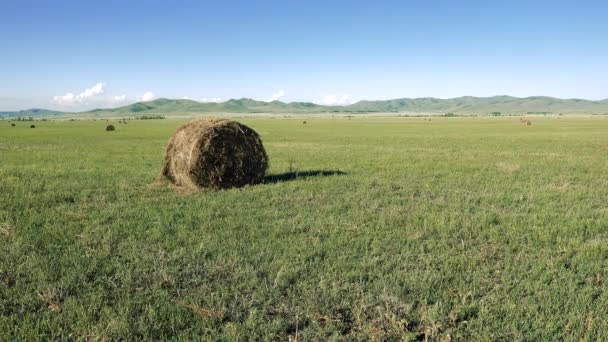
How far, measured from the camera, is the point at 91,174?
1628 cm

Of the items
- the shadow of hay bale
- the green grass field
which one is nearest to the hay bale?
the shadow of hay bale

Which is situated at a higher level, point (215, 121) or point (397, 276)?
point (215, 121)

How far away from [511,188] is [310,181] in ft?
20.0

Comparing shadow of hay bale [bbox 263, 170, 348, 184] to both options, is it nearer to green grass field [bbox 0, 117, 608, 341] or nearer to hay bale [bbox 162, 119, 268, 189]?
hay bale [bbox 162, 119, 268, 189]

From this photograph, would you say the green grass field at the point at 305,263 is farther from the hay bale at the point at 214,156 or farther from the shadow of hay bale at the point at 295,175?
the shadow of hay bale at the point at 295,175

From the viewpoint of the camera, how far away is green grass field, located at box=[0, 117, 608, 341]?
16.5 ft

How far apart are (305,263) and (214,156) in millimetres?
7968

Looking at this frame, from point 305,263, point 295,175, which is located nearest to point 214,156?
point 295,175

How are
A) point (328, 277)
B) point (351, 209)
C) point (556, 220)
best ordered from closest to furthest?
1. point (328, 277)
2. point (556, 220)
3. point (351, 209)

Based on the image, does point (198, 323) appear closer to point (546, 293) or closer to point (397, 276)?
point (397, 276)

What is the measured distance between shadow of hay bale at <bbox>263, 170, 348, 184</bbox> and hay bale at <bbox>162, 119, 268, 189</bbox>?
1.69 ft

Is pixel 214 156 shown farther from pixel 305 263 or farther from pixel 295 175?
pixel 305 263

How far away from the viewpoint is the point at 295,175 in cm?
1630

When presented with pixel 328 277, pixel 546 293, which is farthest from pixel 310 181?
pixel 546 293
